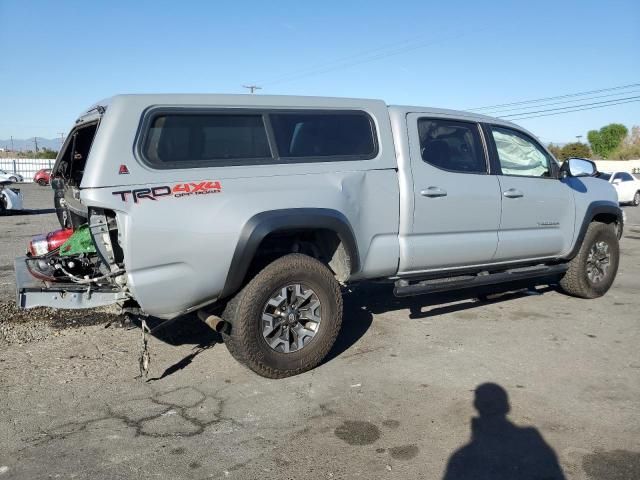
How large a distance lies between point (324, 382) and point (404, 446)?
106 cm

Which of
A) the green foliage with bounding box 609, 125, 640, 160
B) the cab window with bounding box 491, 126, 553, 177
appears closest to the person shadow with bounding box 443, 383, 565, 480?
the cab window with bounding box 491, 126, 553, 177

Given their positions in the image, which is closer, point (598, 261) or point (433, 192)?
point (433, 192)

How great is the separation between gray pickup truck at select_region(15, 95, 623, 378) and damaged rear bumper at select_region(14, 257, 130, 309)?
0.03 feet

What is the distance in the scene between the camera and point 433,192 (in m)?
5.00

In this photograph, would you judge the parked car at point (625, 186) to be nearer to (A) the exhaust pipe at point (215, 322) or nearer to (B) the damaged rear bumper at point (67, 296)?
(A) the exhaust pipe at point (215, 322)

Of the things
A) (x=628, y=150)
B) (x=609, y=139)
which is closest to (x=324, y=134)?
(x=628, y=150)

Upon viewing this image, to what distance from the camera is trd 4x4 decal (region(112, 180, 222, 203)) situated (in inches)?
144

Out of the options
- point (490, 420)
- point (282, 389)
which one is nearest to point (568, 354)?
point (490, 420)

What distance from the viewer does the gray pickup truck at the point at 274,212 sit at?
3787mm

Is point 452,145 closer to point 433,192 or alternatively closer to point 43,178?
point 433,192

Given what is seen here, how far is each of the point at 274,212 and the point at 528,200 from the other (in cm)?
302

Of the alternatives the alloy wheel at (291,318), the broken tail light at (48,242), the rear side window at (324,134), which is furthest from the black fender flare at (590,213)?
the broken tail light at (48,242)

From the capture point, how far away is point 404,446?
11.1ft

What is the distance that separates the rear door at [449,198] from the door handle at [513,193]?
0.48 ft
